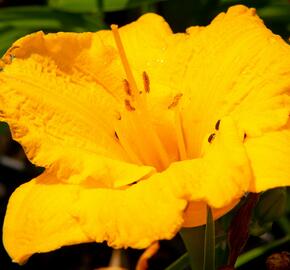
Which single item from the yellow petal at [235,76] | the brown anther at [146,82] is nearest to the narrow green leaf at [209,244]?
the yellow petal at [235,76]

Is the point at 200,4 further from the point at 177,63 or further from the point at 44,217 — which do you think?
the point at 44,217

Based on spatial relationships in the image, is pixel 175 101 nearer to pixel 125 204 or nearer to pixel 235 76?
pixel 235 76

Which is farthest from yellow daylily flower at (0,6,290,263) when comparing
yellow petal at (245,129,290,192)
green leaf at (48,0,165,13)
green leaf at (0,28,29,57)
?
green leaf at (0,28,29,57)

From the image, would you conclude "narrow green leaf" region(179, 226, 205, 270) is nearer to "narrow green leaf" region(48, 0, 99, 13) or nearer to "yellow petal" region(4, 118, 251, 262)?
"yellow petal" region(4, 118, 251, 262)

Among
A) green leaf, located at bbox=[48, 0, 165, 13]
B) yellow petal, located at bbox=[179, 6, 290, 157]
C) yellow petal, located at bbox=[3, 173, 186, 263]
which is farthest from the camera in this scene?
green leaf, located at bbox=[48, 0, 165, 13]

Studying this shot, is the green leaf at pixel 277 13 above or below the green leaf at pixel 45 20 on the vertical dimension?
below

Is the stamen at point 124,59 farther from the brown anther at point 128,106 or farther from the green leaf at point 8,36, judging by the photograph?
the green leaf at point 8,36

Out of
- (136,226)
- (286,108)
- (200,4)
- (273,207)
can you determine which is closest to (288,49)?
(286,108)
